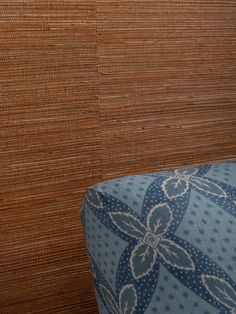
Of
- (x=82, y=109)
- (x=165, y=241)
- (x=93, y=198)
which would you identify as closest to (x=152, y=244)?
(x=165, y=241)

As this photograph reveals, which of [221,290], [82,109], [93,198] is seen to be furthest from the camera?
[82,109]

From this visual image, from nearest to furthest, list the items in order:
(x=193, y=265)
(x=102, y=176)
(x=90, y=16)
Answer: (x=193, y=265) < (x=90, y=16) < (x=102, y=176)

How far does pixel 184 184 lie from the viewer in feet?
2.37

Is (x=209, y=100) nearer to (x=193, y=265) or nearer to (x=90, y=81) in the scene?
(x=90, y=81)

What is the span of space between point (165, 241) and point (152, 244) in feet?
0.07

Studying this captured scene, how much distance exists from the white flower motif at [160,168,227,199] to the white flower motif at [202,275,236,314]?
0.13 metres

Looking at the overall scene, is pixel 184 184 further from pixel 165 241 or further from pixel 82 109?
pixel 82 109

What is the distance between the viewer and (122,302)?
689 millimetres

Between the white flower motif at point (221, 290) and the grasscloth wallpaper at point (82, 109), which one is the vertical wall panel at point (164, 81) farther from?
the white flower motif at point (221, 290)

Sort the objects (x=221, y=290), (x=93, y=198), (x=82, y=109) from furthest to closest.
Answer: (x=82, y=109) → (x=93, y=198) → (x=221, y=290)

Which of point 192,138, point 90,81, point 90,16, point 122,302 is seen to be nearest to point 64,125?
point 90,81

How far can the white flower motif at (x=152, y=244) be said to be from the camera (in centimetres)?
65

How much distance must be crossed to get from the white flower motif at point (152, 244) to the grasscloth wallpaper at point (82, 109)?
1.71 ft

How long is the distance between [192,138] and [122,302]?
2.36ft
